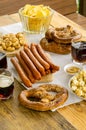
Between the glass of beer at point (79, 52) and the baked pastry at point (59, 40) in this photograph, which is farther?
the baked pastry at point (59, 40)

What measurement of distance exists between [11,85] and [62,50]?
395 mm

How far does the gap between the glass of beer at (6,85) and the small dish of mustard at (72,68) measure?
0.27 m

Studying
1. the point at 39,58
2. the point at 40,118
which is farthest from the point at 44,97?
the point at 39,58

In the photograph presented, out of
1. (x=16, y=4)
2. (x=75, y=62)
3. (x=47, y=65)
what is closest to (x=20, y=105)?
(x=47, y=65)

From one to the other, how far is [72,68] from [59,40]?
18cm

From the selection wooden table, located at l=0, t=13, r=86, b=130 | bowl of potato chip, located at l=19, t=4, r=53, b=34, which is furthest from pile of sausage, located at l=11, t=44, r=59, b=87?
bowl of potato chip, located at l=19, t=4, r=53, b=34

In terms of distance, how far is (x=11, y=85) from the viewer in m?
1.26

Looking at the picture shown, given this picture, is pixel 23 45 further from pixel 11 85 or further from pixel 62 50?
pixel 11 85

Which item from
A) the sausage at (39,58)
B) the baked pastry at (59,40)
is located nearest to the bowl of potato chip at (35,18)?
the baked pastry at (59,40)

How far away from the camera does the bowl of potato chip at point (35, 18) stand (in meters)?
1.75

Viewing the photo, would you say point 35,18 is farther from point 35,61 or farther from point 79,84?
point 79,84

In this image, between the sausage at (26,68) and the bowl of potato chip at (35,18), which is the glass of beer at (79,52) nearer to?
the sausage at (26,68)

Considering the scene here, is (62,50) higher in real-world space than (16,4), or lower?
higher

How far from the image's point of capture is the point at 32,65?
1.35 meters
